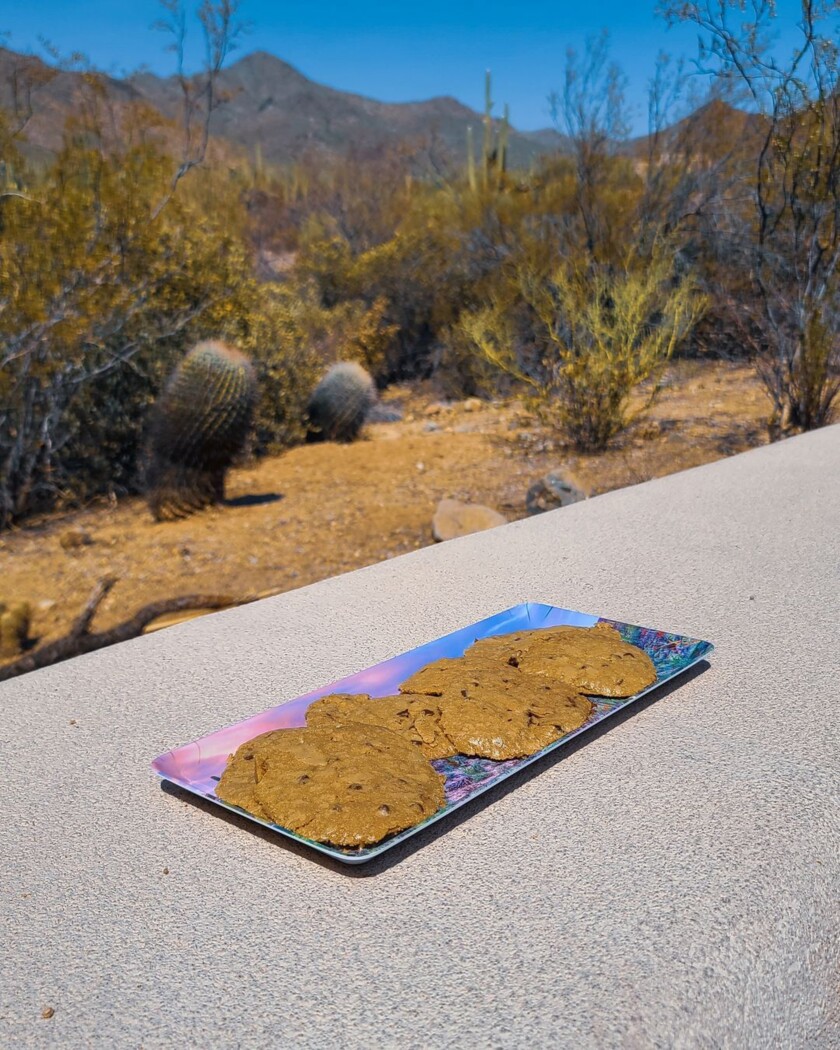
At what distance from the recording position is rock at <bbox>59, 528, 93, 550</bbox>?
565 cm

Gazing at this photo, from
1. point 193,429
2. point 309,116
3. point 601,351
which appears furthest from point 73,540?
point 309,116

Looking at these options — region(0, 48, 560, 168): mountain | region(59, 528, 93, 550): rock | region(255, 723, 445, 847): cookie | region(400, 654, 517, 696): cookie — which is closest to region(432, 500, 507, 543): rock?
region(59, 528, 93, 550): rock

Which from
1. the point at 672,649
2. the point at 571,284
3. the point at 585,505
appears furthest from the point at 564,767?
the point at 571,284

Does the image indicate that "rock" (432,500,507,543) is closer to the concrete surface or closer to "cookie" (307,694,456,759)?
the concrete surface

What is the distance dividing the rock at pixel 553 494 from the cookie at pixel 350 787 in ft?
12.5

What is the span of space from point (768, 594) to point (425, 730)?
1.40m

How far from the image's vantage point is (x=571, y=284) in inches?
328

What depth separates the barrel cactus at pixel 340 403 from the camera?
329 inches

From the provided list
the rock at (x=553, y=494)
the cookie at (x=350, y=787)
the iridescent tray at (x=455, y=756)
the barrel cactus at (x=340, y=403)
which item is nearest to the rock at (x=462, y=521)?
the rock at (x=553, y=494)

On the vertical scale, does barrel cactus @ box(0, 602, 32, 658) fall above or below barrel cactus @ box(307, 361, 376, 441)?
below

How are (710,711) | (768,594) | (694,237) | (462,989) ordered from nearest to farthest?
(462,989) < (710,711) < (768,594) < (694,237)

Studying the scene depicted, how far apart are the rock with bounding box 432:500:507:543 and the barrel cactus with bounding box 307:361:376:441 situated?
3.22 m

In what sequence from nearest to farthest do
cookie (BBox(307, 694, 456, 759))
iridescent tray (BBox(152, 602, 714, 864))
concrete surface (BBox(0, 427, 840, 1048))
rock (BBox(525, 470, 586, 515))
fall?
concrete surface (BBox(0, 427, 840, 1048))
iridescent tray (BBox(152, 602, 714, 864))
cookie (BBox(307, 694, 456, 759))
rock (BBox(525, 470, 586, 515))

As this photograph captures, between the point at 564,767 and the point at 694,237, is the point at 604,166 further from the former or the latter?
the point at 564,767
